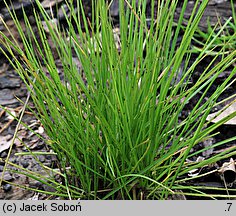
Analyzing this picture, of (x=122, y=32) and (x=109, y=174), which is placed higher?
(x=122, y=32)

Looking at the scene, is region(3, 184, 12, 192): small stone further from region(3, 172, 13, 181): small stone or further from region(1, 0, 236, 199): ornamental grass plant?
region(1, 0, 236, 199): ornamental grass plant

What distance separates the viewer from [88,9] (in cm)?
304

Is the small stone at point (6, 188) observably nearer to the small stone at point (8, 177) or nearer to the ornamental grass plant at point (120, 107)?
the small stone at point (8, 177)

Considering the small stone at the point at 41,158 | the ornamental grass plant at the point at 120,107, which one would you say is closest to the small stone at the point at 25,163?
the small stone at the point at 41,158

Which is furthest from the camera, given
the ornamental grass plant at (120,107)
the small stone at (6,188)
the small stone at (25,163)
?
the small stone at (25,163)

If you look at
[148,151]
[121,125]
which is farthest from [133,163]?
[121,125]

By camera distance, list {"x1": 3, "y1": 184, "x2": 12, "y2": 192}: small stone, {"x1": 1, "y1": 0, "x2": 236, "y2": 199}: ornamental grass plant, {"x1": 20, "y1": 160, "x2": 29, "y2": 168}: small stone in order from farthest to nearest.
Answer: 1. {"x1": 20, "y1": 160, "x2": 29, "y2": 168}: small stone
2. {"x1": 3, "y1": 184, "x2": 12, "y2": 192}: small stone
3. {"x1": 1, "y1": 0, "x2": 236, "y2": 199}: ornamental grass plant

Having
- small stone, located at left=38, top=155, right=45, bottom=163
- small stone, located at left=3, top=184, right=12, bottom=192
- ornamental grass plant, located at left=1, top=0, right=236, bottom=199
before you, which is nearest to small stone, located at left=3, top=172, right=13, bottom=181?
small stone, located at left=3, top=184, right=12, bottom=192

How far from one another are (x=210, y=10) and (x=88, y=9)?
800 mm

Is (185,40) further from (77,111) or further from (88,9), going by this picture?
(88,9)

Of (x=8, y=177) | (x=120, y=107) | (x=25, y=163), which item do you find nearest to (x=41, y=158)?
(x=25, y=163)

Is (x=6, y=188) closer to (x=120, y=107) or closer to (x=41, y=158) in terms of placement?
(x=41, y=158)

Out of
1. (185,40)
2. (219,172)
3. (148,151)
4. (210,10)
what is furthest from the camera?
(210,10)

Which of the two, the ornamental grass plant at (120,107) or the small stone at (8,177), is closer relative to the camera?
the ornamental grass plant at (120,107)
